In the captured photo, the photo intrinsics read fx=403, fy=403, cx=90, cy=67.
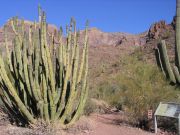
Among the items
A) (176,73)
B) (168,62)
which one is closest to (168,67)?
(168,62)

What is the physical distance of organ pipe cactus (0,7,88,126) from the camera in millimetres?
10289

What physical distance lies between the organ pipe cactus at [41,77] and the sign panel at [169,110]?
2.13 metres

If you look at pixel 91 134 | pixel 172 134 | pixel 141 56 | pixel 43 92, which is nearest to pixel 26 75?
pixel 43 92

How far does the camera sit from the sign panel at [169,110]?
1014 cm

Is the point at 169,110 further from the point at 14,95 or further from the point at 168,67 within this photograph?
the point at 168,67

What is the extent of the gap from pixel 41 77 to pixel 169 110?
134 inches

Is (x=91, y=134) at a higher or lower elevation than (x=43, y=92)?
lower

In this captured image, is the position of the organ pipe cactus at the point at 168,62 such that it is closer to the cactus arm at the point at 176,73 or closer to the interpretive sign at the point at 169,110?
the cactus arm at the point at 176,73

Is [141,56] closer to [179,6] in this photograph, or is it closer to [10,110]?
Answer: [179,6]

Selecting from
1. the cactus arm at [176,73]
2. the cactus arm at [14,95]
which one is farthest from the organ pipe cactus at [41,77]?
the cactus arm at [176,73]

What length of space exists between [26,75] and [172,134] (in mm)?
4051

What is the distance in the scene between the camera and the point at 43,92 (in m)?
10.4

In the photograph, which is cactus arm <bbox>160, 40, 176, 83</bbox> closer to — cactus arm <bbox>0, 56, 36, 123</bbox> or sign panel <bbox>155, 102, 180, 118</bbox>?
sign panel <bbox>155, 102, 180, 118</bbox>

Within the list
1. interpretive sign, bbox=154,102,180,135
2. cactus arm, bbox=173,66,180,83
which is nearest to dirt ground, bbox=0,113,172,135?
interpretive sign, bbox=154,102,180,135
